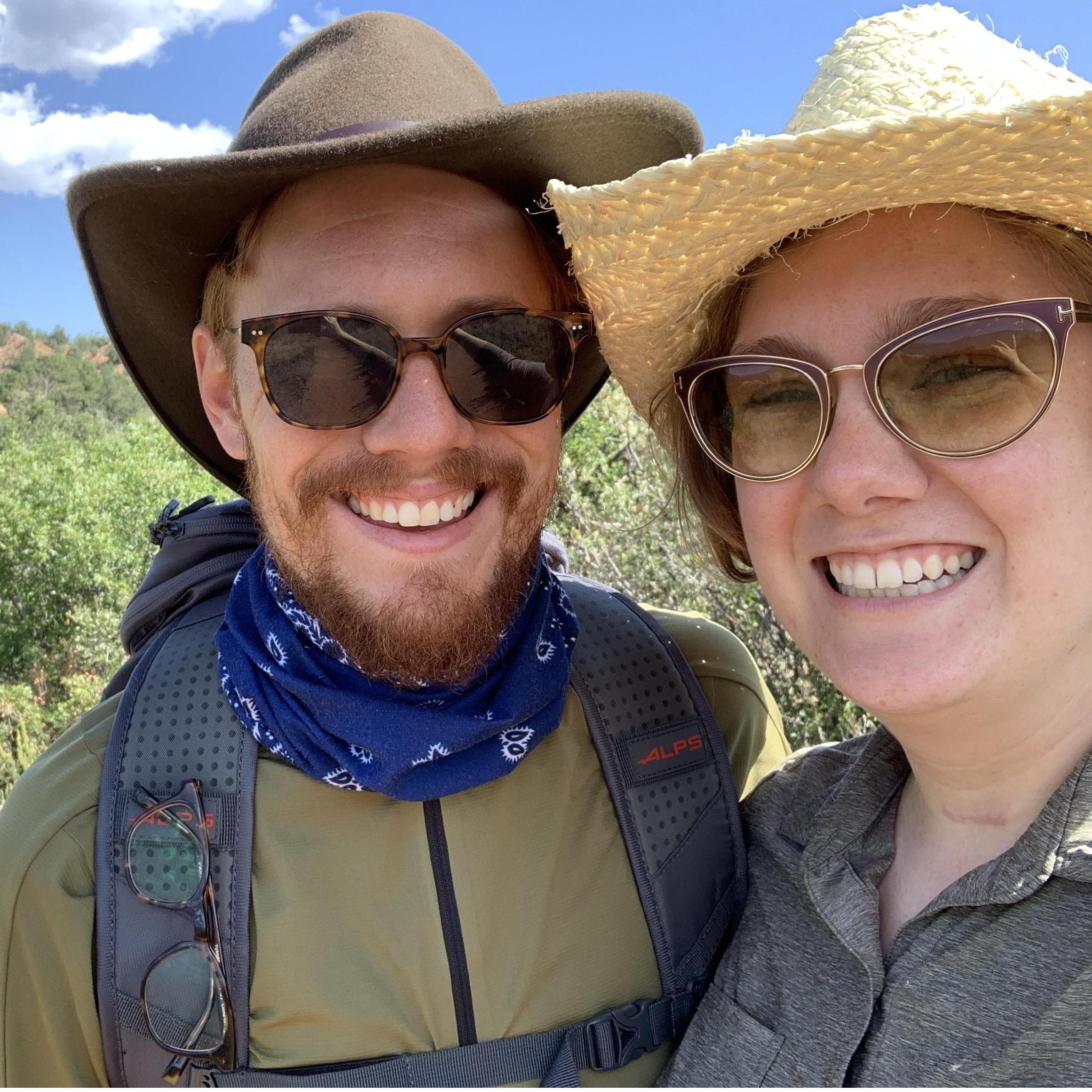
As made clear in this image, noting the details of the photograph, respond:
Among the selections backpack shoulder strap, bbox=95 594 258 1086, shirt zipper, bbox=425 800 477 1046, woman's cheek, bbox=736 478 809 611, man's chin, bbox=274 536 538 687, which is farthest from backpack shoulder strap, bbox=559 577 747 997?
backpack shoulder strap, bbox=95 594 258 1086

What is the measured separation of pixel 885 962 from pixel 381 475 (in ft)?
3.75

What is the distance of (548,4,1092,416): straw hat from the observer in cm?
112

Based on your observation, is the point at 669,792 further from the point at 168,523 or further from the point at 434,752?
the point at 168,523

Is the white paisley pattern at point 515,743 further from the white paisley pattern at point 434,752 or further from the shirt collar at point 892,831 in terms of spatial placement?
the shirt collar at point 892,831

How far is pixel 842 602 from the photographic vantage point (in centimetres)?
138

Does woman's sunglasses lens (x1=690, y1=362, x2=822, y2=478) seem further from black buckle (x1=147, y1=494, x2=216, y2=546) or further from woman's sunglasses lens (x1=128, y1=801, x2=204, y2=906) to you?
black buckle (x1=147, y1=494, x2=216, y2=546)

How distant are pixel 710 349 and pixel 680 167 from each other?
422 mm

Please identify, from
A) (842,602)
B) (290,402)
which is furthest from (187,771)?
(842,602)

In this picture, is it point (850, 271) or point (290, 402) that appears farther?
point (290, 402)

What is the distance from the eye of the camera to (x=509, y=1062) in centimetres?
154

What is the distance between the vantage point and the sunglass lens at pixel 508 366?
174cm

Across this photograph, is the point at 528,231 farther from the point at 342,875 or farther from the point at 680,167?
the point at 342,875

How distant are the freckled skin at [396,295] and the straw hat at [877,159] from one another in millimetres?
384

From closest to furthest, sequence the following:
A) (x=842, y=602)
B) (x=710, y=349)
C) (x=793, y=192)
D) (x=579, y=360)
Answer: (x=793, y=192)
(x=842, y=602)
(x=710, y=349)
(x=579, y=360)
